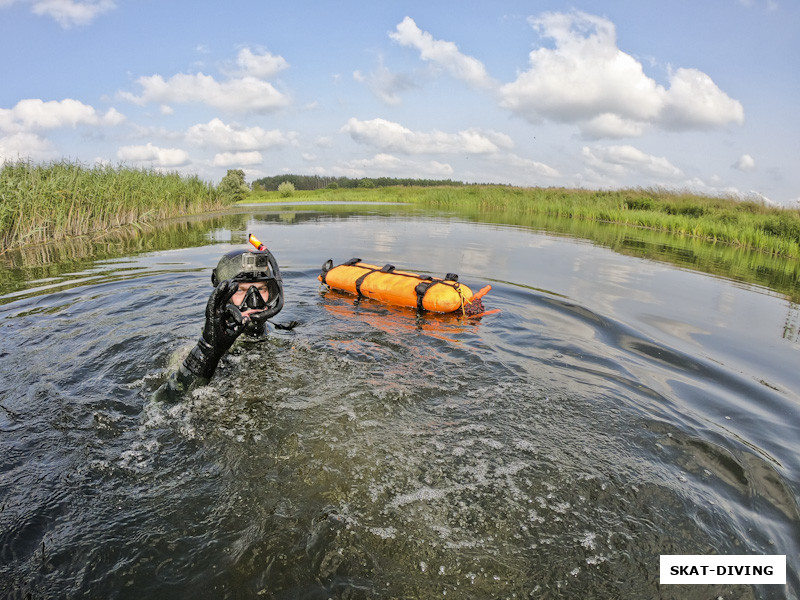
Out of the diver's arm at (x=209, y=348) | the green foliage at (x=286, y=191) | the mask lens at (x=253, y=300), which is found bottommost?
the diver's arm at (x=209, y=348)

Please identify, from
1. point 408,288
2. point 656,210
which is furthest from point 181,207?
point 656,210

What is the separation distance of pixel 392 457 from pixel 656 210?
1207 inches

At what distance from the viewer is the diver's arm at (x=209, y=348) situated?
3.74 m

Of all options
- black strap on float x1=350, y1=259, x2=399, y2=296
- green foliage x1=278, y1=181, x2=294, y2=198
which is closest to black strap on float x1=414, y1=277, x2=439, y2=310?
black strap on float x1=350, y1=259, x2=399, y2=296

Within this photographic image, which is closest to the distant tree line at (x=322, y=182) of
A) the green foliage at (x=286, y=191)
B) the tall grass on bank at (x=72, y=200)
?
the green foliage at (x=286, y=191)

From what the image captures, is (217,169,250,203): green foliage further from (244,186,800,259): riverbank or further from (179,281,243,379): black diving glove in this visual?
(179,281,243,379): black diving glove

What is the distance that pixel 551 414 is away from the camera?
161 inches

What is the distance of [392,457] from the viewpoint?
3373 millimetres

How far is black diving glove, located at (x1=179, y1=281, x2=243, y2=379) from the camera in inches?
147

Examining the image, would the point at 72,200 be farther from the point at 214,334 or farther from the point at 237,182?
the point at 237,182

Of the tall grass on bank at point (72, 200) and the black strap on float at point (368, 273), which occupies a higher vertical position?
the tall grass on bank at point (72, 200)

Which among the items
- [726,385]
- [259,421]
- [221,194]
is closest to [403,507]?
[259,421]

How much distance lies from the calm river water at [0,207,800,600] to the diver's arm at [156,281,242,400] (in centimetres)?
23

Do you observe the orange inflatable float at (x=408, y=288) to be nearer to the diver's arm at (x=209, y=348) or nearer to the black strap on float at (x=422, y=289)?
the black strap on float at (x=422, y=289)
